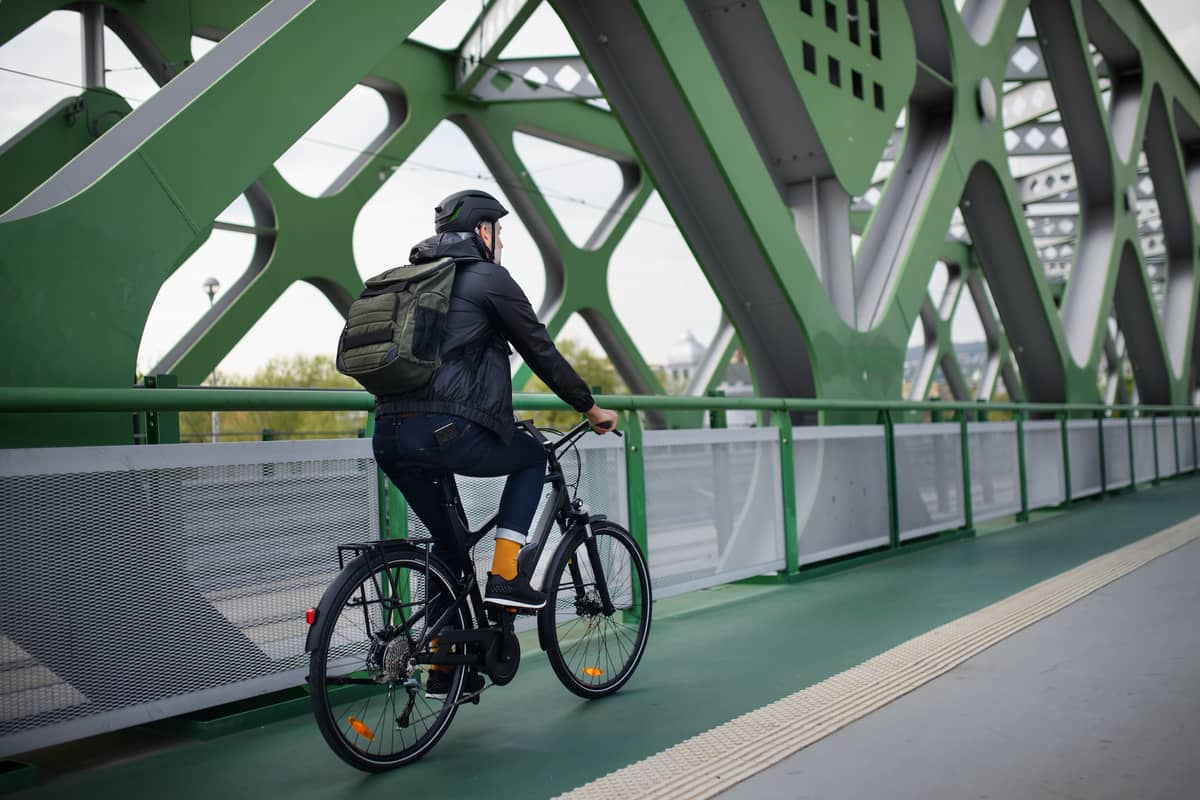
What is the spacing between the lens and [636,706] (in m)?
3.96

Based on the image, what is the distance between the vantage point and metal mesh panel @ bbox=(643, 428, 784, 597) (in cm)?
584

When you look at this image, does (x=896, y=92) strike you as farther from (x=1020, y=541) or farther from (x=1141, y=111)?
(x=1141, y=111)

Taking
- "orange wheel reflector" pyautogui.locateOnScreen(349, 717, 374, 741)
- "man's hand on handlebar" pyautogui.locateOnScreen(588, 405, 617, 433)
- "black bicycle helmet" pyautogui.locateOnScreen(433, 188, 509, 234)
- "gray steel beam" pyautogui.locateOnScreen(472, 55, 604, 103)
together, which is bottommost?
"orange wheel reflector" pyautogui.locateOnScreen(349, 717, 374, 741)

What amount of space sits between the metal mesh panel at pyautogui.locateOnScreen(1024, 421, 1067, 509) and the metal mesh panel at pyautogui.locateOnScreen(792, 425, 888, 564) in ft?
12.5

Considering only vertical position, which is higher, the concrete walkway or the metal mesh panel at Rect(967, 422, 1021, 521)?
the metal mesh panel at Rect(967, 422, 1021, 521)

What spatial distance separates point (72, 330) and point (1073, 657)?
3.90 metres

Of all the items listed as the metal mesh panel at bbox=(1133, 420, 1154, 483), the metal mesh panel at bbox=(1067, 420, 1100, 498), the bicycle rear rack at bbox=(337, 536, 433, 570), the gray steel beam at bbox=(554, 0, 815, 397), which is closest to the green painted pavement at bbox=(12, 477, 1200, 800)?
the bicycle rear rack at bbox=(337, 536, 433, 570)

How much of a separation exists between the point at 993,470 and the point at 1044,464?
5.89ft

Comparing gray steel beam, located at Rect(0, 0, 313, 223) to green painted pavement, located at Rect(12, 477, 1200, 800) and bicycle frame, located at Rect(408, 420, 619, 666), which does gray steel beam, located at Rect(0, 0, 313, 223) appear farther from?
green painted pavement, located at Rect(12, 477, 1200, 800)

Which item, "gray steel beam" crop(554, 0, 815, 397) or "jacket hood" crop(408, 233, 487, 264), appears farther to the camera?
"gray steel beam" crop(554, 0, 815, 397)

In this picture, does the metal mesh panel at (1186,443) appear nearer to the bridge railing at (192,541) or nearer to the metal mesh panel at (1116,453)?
the metal mesh panel at (1116,453)

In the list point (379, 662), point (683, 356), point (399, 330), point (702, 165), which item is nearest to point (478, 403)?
point (399, 330)

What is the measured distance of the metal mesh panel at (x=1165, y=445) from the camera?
16797 millimetres

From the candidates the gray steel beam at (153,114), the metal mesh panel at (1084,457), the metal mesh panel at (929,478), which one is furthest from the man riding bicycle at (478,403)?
the metal mesh panel at (1084,457)
